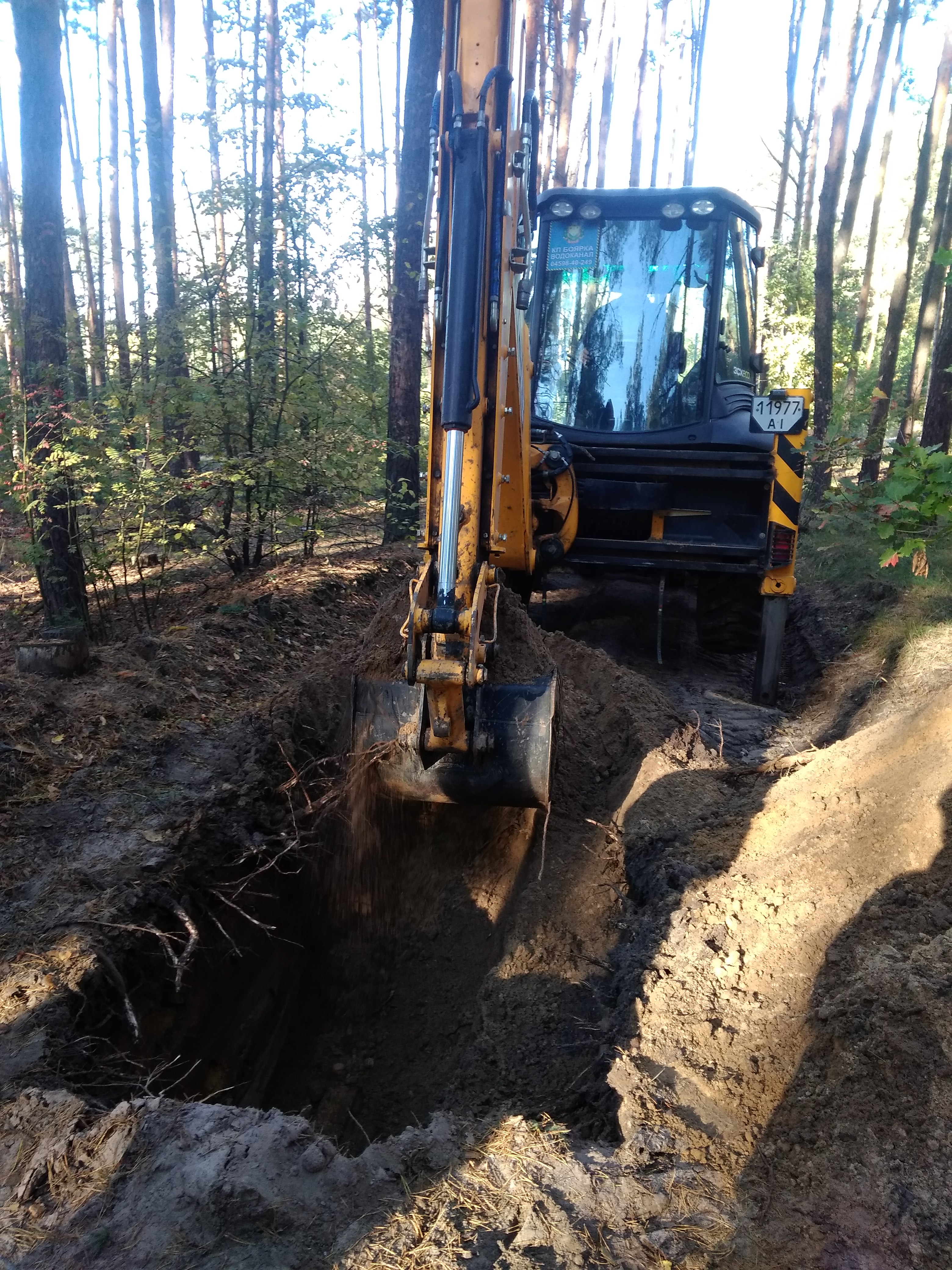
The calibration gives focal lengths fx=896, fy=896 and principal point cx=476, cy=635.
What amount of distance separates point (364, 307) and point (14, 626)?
5.19m

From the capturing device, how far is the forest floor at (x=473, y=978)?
244 cm

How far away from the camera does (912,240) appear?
49.6 feet

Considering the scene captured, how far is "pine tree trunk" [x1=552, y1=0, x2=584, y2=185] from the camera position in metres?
21.6

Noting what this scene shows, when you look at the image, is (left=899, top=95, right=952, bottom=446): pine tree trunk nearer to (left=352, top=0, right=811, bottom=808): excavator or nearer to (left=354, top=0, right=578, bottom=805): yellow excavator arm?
(left=352, top=0, right=811, bottom=808): excavator

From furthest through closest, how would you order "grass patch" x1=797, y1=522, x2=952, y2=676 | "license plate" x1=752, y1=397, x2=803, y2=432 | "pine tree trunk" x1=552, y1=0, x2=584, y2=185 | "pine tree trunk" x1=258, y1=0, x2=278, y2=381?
1. "pine tree trunk" x1=552, y1=0, x2=584, y2=185
2. "pine tree trunk" x1=258, y1=0, x2=278, y2=381
3. "grass patch" x1=797, y1=522, x2=952, y2=676
4. "license plate" x1=752, y1=397, x2=803, y2=432

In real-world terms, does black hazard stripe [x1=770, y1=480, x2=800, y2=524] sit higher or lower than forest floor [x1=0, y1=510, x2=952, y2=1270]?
higher

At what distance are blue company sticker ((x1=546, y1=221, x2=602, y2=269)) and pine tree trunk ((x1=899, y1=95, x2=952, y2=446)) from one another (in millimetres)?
6868

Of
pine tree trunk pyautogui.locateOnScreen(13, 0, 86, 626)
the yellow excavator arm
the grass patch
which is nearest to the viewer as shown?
the yellow excavator arm

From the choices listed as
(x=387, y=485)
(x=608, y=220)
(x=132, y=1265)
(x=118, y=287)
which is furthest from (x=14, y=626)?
(x=118, y=287)

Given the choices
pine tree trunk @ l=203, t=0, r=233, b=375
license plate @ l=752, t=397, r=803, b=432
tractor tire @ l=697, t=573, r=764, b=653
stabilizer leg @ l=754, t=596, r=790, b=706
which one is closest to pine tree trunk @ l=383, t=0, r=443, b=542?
tractor tire @ l=697, t=573, r=764, b=653

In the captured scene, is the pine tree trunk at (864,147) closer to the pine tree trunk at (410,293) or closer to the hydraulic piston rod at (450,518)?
the pine tree trunk at (410,293)

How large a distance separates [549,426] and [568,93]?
1926 centimetres

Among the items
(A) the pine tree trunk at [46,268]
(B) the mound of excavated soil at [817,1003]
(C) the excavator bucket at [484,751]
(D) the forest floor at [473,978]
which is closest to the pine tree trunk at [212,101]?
(A) the pine tree trunk at [46,268]

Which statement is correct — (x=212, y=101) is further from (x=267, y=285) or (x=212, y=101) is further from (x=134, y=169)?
(x=267, y=285)
